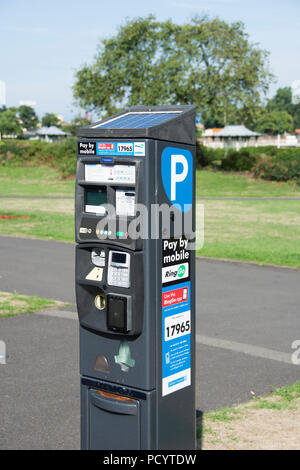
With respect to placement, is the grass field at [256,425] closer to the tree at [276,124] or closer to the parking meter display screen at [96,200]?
the parking meter display screen at [96,200]

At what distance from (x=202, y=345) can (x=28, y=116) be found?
432ft

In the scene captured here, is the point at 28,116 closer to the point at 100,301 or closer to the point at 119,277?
the point at 100,301

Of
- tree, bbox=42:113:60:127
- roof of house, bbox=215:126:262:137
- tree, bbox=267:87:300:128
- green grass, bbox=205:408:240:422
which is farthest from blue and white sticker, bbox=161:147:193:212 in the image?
tree, bbox=267:87:300:128

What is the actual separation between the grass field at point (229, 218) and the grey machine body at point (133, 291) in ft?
28.3

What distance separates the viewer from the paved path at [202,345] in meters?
4.93

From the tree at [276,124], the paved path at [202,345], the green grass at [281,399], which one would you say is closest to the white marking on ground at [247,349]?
the paved path at [202,345]

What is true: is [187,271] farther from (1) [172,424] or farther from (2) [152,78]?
(2) [152,78]

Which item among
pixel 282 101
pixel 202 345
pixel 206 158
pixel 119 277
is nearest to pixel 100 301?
pixel 119 277

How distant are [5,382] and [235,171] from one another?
3684cm

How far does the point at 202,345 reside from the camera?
6.75 metres

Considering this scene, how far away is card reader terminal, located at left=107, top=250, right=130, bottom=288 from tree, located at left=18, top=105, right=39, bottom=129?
127959 millimetres

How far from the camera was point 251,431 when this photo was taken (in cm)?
450

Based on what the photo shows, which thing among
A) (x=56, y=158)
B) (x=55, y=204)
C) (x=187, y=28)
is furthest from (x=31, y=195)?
(x=187, y=28)

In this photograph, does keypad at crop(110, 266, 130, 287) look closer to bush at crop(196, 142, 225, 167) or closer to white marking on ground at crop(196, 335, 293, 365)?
white marking on ground at crop(196, 335, 293, 365)
